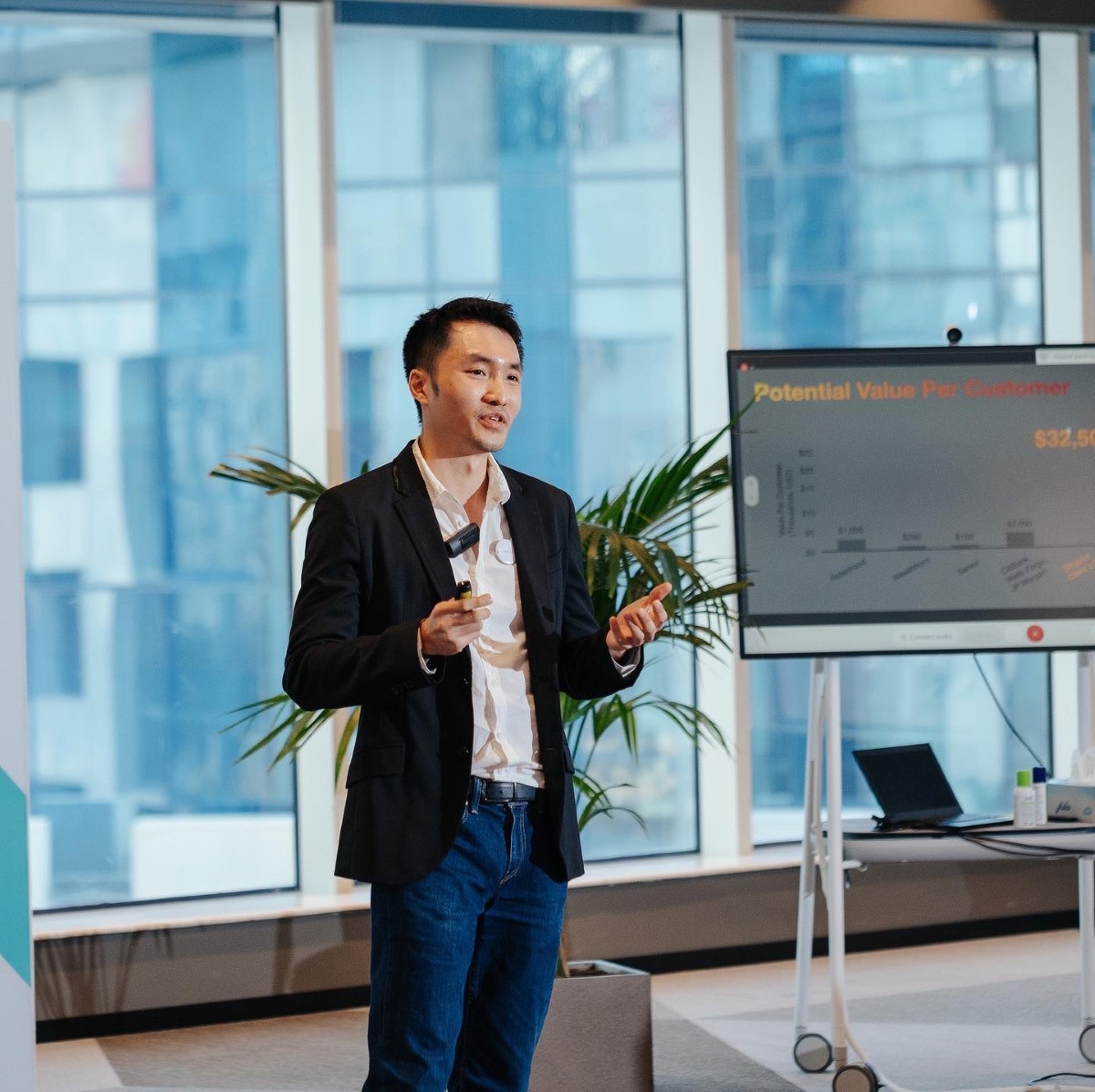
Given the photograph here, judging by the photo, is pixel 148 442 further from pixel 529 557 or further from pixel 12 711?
pixel 529 557

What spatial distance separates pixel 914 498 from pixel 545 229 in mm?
1822

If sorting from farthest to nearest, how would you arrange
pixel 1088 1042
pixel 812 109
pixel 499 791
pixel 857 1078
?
pixel 812 109 < pixel 1088 1042 < pixel 857 1078 < pixel 499 791

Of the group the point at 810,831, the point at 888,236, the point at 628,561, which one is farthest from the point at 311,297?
the point at 810,831

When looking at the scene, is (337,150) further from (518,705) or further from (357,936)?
(518,705)

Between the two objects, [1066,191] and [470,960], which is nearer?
[470,960]

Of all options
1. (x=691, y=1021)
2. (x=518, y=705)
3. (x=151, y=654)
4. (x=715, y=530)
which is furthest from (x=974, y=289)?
(x=518, y=705)

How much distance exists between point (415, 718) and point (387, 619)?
14cm

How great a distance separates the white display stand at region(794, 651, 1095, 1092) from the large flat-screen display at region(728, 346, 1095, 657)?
0.17 m

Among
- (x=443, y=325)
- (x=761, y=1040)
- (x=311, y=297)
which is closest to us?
(x=443, y=325)

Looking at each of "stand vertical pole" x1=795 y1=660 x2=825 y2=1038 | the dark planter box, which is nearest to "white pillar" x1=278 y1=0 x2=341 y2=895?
the dark planter box

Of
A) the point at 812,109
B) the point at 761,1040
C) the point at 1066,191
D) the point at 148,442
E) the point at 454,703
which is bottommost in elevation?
the point at 761,1040

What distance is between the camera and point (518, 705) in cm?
208

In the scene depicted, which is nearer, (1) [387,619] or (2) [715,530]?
(1) [387,619]

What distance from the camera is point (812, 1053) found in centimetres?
363
